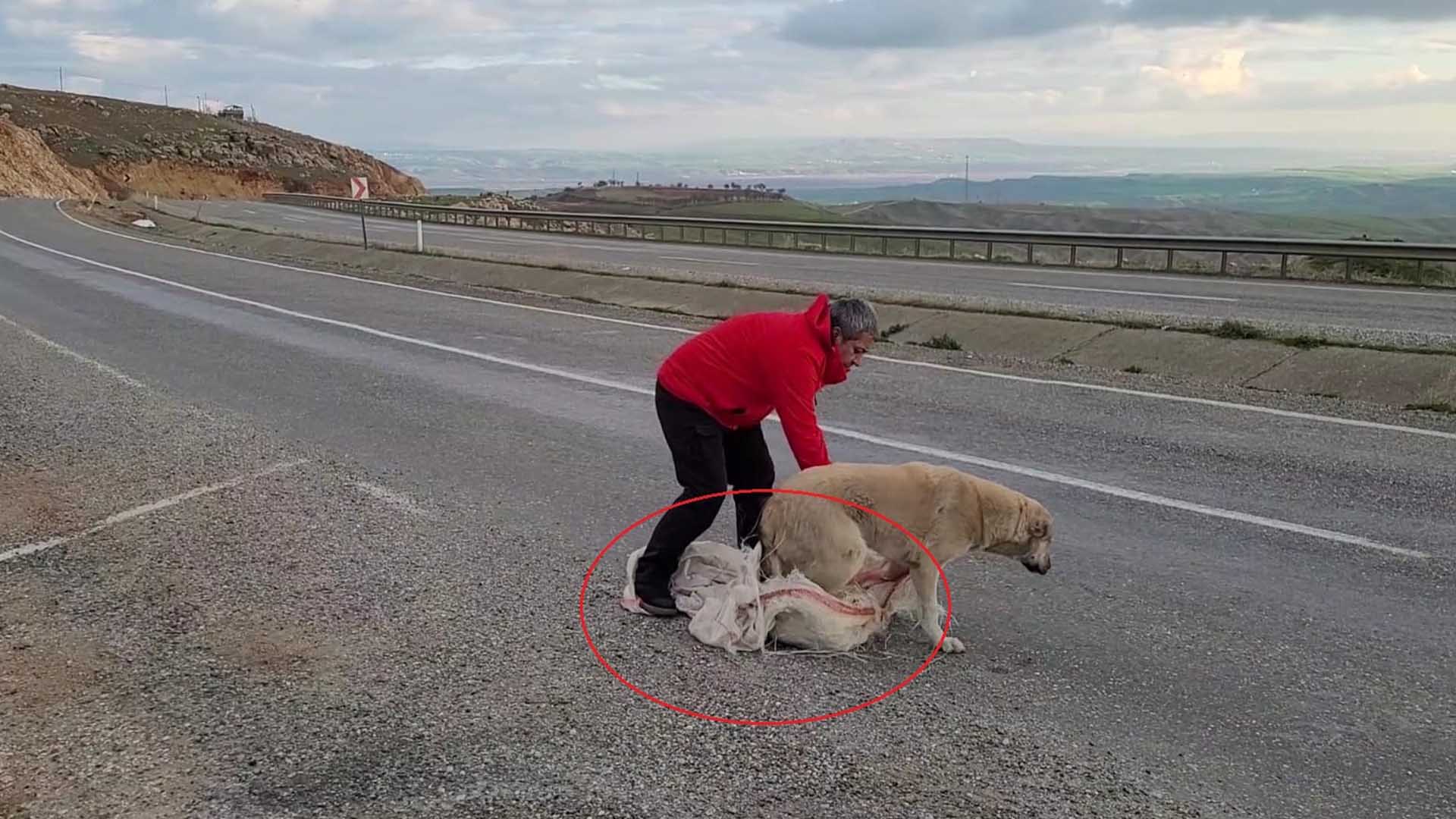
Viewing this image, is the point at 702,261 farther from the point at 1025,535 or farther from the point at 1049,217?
the point at 1025,535

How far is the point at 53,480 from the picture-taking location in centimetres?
754

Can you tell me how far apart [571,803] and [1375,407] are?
8342 mm

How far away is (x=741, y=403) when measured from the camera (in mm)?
4938

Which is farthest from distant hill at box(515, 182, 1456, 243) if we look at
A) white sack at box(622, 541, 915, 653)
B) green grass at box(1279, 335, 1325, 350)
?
white sack at box(622, 541, 915, 653)

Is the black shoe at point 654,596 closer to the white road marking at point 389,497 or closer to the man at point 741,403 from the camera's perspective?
the man at point 741,403

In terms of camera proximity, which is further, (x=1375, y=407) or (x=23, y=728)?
(x=1375, y=407)

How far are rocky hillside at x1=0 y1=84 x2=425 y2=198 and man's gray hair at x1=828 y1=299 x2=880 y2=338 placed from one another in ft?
256

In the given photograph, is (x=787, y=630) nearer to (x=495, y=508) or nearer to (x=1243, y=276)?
(x=495, y=508)

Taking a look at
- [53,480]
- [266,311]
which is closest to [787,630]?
[53,480]

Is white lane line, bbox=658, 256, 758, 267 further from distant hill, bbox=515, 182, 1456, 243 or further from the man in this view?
the man

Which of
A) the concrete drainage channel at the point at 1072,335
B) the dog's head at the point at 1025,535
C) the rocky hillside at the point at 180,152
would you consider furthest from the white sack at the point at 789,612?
the rocky hillside at the point at 180,152

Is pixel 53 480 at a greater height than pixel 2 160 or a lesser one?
lesser

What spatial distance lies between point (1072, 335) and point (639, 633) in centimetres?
905

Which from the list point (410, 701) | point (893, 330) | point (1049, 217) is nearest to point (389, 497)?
point (410, 701)
